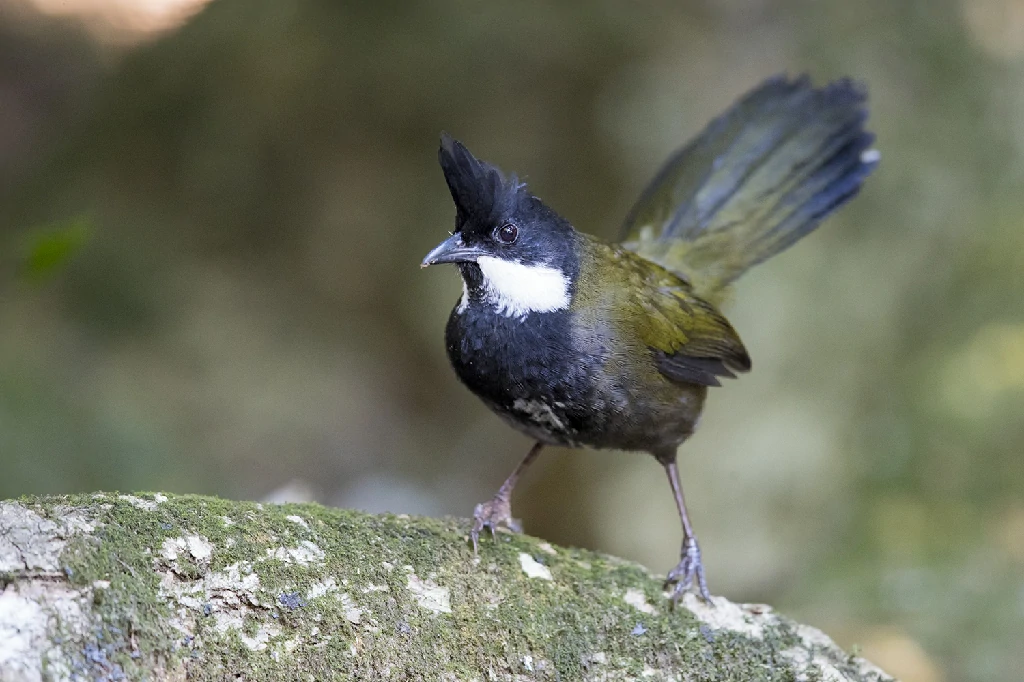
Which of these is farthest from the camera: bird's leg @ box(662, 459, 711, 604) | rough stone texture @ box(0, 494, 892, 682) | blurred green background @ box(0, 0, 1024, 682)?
blurred green background @ box(0, 0, 1024, 682)

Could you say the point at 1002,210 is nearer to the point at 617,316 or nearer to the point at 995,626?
the point at 995,626

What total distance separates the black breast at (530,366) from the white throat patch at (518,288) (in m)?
0.03

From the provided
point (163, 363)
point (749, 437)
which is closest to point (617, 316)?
point (749, 437)

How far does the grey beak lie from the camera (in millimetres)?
3275

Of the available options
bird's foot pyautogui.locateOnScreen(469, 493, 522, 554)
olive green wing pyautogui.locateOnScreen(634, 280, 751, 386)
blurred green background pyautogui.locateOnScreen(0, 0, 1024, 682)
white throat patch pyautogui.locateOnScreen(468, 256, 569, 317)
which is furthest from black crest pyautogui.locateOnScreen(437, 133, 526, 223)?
blurred green background pyautogui.locateOnScreen(0, 0, 1024, 682)

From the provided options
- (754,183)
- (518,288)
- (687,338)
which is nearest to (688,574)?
(687,338)

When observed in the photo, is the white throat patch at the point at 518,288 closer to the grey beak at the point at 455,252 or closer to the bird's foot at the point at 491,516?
the grey beak at the point at 455,252

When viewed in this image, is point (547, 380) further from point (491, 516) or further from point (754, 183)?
point (754, 183)

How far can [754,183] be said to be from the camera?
15.2ft

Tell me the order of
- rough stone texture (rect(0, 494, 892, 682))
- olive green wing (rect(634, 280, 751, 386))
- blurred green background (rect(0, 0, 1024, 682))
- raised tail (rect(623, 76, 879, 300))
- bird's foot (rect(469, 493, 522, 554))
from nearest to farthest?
1. rough stone texture (rect(0, 494, 892, 682))
2. bird's foot (rect(469, 493, 522, 554))
3. olive green wing (rect(634, 280, 751, 386))
4. raised tail (rect(623, 76, 879, 300))
5. blurred green background (rect(0, 0, 1024, 682))

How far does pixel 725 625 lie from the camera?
2.92 meters

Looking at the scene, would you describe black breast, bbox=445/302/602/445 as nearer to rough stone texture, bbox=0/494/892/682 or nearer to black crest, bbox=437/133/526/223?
black crest, bbox=437/133/526/223

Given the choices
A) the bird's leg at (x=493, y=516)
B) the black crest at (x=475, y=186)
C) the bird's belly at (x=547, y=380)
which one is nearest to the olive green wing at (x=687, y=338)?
the bird's belly at (x=547, y=380)

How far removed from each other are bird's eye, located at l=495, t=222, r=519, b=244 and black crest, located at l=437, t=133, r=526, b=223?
5 cm
